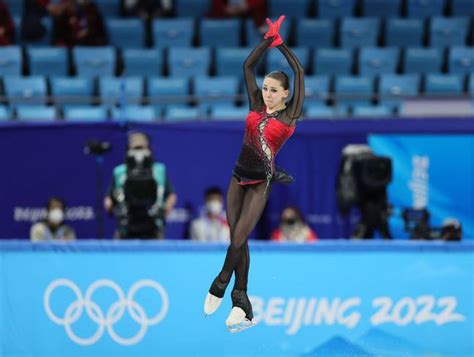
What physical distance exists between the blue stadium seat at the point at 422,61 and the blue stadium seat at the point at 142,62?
12.8 feet

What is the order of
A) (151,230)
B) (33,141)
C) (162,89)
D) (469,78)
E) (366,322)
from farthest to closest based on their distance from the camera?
(469,78), (162,89), (33,141), (151,230), (366,322)

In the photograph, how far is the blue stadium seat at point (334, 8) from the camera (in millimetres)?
15273

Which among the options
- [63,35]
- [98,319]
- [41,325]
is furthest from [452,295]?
[63,35]

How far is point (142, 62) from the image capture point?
13922 millimetres

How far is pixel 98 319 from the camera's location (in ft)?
28.6

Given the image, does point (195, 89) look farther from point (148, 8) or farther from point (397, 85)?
point (397, 85)

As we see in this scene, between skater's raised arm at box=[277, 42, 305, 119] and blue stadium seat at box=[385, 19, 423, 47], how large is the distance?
392 inches

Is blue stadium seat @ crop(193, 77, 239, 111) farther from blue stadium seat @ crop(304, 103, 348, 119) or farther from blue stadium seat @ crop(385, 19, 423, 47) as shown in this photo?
blue stadium seat @ crop(385, 19, 423, 47)

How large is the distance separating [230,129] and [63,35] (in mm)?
4323

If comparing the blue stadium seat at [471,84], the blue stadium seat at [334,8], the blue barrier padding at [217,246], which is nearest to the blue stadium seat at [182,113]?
the blue stadium seat at [334,8]

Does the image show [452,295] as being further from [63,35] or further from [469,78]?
[63,35]

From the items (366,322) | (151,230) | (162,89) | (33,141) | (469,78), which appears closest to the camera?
(366,322)

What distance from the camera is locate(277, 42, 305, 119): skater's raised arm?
5215 millimetres

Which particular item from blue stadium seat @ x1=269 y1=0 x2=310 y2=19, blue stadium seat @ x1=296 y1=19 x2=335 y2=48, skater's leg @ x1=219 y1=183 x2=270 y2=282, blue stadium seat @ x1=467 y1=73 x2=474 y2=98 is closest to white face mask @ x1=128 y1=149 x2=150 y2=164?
skater's leg @ x1=219 y1=183 x2=270 y2=282
